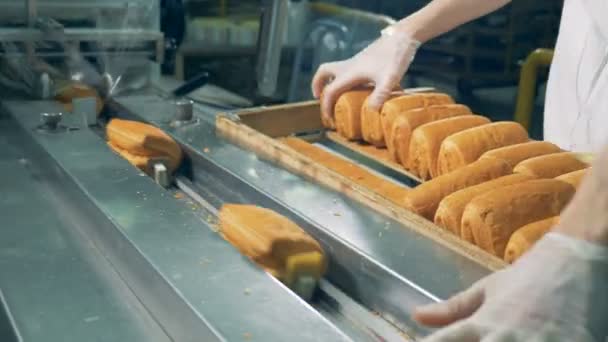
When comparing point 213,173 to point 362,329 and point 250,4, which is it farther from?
point 250,4

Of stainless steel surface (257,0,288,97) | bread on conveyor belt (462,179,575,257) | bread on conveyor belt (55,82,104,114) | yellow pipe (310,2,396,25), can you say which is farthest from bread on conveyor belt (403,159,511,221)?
yellow pipe (310,2,396,25)

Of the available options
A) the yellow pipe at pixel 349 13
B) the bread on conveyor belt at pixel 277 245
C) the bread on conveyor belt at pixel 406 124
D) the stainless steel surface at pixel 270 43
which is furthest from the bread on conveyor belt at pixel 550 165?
the yellow pipe at pixel 349 13

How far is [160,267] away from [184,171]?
0.69 m

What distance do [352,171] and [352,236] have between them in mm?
536

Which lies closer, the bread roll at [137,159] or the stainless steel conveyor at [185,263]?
the stainless steel conveyor at [185,263]

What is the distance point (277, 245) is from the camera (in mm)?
1154

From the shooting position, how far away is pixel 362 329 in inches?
44.7

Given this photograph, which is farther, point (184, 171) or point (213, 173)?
point (184, 171)

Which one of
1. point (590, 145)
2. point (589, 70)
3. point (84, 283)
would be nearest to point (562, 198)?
point (590, 145)

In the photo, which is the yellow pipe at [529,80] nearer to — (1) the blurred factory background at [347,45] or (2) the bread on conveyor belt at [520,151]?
(1) the blurred factory background at [347,45]

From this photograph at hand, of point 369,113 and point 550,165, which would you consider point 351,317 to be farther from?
point 369,113

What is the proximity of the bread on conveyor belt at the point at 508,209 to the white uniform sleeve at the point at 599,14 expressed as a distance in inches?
26.1

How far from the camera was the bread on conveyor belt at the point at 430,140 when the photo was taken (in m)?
1.64

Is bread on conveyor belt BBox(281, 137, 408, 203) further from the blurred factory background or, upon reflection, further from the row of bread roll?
the blurred factory background
